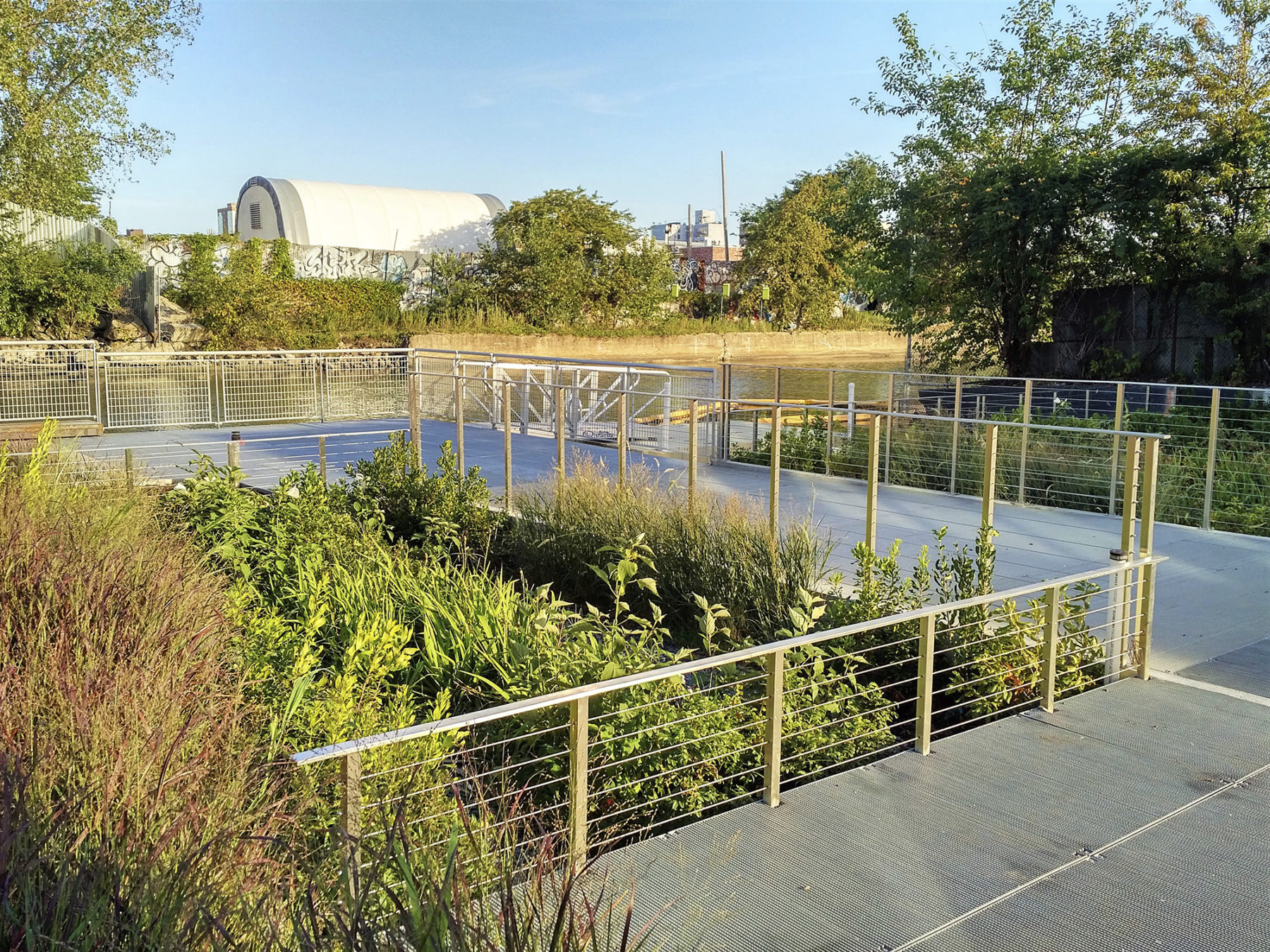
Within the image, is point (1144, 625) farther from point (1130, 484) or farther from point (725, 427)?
point (725, 427)

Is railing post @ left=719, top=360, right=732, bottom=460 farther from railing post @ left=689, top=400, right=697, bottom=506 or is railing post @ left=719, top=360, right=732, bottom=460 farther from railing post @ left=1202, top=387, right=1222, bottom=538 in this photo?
railing post @ left=1202, top=387, right=1222, bottom=538

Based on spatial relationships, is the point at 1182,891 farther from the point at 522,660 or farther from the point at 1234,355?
the point at 1234,355

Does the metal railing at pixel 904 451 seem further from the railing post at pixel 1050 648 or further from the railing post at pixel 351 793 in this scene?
the railing post at pixel 351 793

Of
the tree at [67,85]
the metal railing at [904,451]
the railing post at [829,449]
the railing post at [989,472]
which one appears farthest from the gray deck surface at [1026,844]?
the tree at [67,85]

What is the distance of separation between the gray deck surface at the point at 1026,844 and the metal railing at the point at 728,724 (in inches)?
10.0

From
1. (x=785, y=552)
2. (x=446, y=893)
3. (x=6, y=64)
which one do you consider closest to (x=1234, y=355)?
(x=785, y=552)

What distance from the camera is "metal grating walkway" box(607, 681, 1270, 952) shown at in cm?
327

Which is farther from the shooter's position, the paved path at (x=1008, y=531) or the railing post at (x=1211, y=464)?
the railing post at (x=1211, y=464)

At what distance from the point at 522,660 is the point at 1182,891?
2992mm

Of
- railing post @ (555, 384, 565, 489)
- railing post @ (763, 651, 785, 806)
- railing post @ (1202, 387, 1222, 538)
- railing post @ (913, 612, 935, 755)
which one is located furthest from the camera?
railing post @ (1202, 387, 1222, 538)

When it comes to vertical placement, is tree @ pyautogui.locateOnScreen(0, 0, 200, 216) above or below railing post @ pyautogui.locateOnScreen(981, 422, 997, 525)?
above

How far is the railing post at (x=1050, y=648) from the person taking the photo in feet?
17.2

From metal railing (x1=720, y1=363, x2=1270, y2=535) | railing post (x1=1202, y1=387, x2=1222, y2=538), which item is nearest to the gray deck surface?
metal railing (x1=720, y1=363, x2=1270, y2=535)

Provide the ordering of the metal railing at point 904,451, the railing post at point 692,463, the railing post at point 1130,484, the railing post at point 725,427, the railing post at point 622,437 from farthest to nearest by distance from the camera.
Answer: the railing post at point 725,427 < the railing post at point 622,437 < the metal railing at point 904,451 < the railing post at point 692,463 < the railing post at point 1130,484
